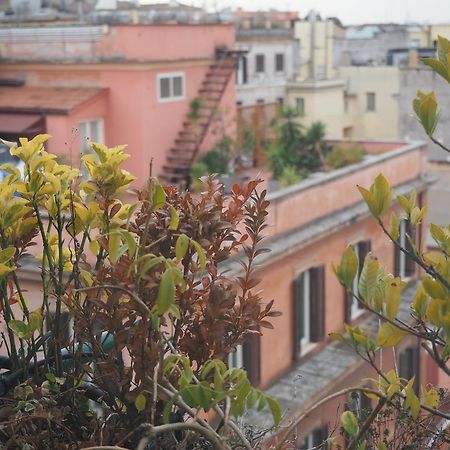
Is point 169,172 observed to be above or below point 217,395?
below

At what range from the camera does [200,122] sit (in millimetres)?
21688

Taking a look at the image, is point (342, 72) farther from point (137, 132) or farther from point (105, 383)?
point (105, 383)

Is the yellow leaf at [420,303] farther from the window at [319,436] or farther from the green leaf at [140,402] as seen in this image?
the green leaf at [140,402]

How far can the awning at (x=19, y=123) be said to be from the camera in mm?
18656

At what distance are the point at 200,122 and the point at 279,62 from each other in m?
18.4

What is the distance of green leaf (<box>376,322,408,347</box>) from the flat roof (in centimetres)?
1708

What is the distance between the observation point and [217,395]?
197 centimetres

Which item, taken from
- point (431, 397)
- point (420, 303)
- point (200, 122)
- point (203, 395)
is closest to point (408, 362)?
point (431, 397)

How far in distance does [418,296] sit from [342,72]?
116 feet

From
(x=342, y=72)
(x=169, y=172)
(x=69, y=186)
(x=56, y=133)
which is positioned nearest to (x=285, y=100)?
(x=342, y=72)

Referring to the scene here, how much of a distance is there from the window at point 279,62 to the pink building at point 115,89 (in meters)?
17.4

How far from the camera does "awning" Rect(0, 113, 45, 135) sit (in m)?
18.7

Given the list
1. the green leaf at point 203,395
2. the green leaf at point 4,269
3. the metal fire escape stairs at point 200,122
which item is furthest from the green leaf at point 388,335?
the metal fire escape stairs at point 200,122

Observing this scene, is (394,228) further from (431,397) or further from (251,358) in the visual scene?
(251,358)
